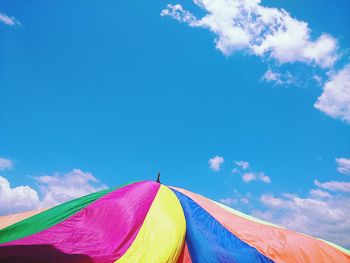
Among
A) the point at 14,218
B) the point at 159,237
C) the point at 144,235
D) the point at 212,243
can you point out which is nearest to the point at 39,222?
the point at 14,218

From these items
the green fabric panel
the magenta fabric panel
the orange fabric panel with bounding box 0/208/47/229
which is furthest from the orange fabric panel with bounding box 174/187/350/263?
the orange fabric panel with bounding box 0/208/47/229

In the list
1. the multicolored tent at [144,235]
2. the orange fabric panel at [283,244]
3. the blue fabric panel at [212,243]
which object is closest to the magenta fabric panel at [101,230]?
the multicolored tent at [144,235]

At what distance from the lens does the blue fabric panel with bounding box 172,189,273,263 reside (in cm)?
409

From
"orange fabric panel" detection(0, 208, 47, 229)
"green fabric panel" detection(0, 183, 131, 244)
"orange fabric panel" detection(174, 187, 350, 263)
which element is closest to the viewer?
"green fabric panel" detection(0, 183, 131, 244)

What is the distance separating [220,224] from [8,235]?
10.9ft

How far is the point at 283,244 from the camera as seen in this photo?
15.8 ft

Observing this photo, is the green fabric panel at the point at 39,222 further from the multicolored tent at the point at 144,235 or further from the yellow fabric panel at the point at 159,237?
the yellow fabric panel at the point at 159,237

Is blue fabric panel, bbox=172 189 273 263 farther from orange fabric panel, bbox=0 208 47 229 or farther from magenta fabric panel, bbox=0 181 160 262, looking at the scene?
orange fabric panel, bbox=0 208 47 229

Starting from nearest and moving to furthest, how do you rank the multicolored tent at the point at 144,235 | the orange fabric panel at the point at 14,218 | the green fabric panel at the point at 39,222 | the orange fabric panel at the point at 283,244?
the multicolored tent at the point at 144,235
the green fabric panel at the point at 39,222
the orange fabric panel at the point at 283,244
the orange fabric panel at the point at 14,218

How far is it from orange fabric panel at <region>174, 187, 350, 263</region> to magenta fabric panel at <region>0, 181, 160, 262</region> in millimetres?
1695

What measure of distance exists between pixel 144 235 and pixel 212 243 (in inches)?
42.7

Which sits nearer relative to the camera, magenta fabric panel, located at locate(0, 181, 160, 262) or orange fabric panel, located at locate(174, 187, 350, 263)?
magenta fabric panel, located at locate(0, 181, 160, 262)

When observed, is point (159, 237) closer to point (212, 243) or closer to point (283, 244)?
point (212, 243)

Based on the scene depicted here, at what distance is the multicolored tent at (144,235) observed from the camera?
3.44m
